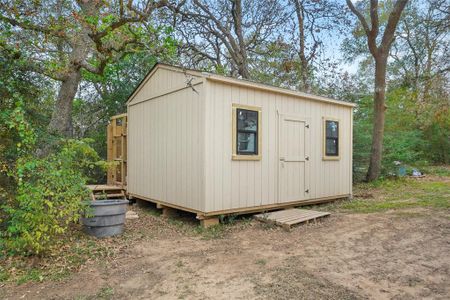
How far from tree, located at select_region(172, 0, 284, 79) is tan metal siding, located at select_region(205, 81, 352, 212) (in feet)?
17.2

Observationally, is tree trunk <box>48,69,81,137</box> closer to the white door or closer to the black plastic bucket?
the black plastic bucket

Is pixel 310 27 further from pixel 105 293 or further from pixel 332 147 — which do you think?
pixel 105 293

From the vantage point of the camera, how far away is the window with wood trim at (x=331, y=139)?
723cm

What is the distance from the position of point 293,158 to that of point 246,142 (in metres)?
1.30

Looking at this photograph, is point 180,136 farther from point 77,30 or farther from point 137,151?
point 77,30

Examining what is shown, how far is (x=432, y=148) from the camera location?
16891mm

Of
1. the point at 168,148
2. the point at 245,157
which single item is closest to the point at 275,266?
the point at 245,157

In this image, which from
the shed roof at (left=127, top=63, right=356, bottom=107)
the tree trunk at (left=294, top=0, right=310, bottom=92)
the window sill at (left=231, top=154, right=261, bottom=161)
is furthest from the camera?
the tree trunk at (left=294, top=0, right=310, bottom=92)

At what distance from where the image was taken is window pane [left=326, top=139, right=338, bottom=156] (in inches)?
288

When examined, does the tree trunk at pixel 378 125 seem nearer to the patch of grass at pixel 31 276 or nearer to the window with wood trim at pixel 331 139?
the window with wood trim at pixel 331 139

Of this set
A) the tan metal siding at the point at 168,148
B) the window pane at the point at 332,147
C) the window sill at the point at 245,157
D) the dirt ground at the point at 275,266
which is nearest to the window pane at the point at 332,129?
the window pane at the point at 332,147

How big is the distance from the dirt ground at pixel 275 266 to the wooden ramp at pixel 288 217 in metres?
0.14

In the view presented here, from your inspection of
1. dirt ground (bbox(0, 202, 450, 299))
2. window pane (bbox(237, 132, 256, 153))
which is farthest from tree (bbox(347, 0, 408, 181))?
window pane (bbox(237, 132, 256, 153))

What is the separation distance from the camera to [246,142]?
5.72 meters
